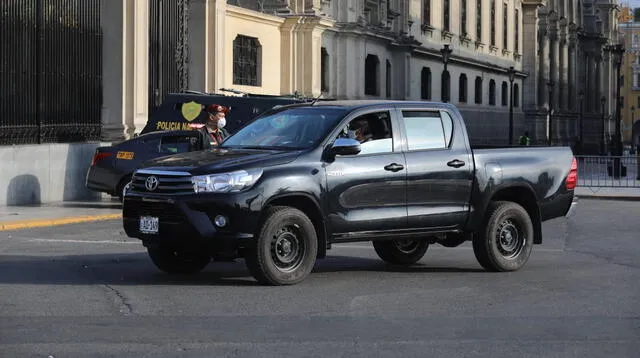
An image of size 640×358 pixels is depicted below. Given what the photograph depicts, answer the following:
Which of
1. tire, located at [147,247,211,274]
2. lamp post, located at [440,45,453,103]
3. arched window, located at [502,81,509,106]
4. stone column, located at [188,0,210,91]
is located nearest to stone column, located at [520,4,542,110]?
arched window, located at [502,81,509,106]

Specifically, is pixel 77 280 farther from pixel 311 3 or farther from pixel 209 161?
pixel 311 3

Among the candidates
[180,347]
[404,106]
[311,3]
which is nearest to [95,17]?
[311,3]

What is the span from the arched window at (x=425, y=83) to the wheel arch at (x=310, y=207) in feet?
141

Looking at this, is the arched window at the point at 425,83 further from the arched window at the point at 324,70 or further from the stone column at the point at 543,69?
the stone column at the point at 543,69

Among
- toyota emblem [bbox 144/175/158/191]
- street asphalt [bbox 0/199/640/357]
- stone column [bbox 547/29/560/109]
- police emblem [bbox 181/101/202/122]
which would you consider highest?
stone column [bbox 547/29/560/109]

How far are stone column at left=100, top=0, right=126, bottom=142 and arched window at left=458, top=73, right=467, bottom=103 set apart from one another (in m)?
35.0

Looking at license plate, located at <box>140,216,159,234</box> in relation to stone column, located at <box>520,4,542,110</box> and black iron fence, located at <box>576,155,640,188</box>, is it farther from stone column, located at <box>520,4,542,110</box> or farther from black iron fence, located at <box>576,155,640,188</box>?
stone column, located at <box>520,4,542,110</box>

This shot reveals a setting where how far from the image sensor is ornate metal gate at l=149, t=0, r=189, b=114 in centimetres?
2978

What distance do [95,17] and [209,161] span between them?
16599mm

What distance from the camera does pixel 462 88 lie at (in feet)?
205

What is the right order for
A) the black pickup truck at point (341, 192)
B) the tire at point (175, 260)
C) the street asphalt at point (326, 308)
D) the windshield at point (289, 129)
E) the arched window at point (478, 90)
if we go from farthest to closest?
1. the arched window at point (478, 90)
2. the tire at point (175, 260)
3. the windshield at point (289, 129)
4. the black pickup truck at point (341, 192)
5. the street asphalt at point (326, 308)

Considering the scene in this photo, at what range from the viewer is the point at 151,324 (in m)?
9.54

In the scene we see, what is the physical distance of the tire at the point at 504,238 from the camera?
44.2 feet

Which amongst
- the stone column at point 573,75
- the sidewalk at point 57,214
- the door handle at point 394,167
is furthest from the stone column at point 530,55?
the door handle at point 394,167
